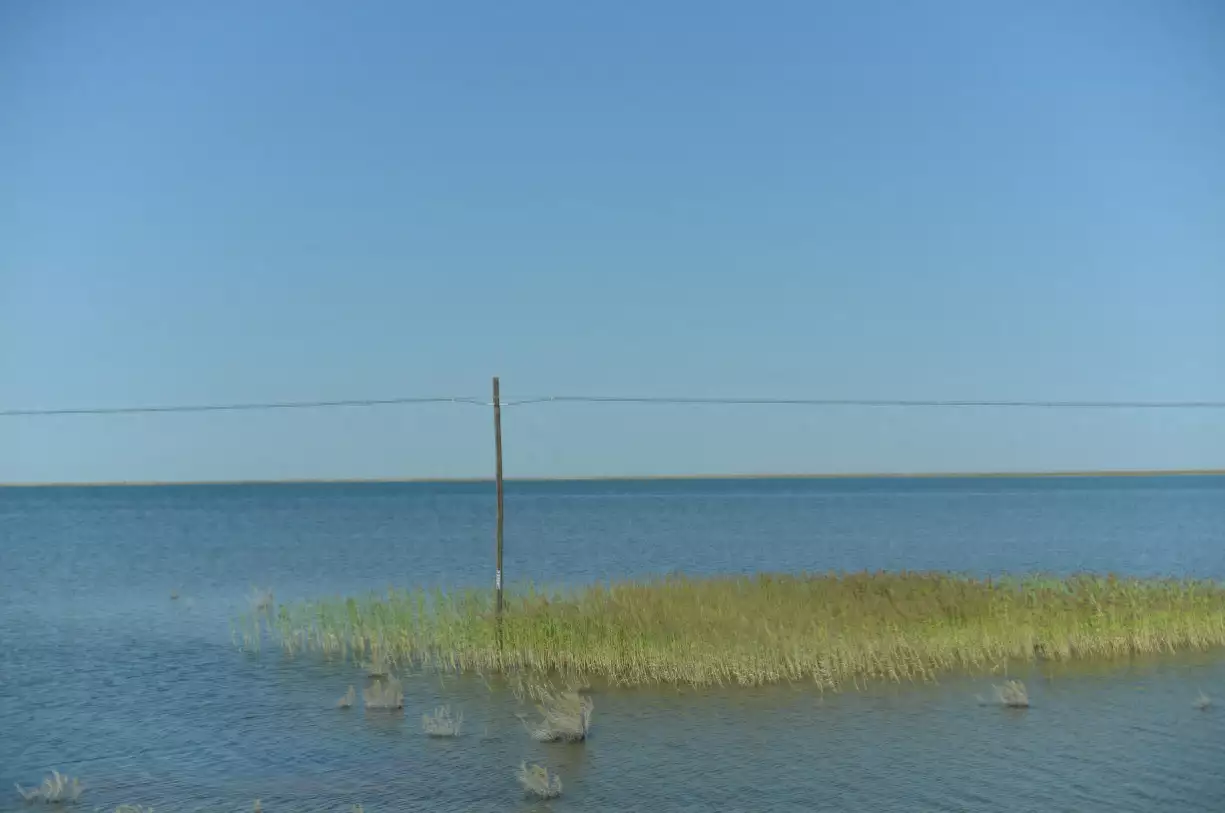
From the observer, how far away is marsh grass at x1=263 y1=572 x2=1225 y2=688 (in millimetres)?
25781

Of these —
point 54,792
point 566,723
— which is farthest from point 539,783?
point 54,792

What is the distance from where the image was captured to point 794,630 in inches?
1039

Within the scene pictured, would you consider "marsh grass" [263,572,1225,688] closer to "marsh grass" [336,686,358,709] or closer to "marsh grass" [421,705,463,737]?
"marsh grass" [336,686,358,709]

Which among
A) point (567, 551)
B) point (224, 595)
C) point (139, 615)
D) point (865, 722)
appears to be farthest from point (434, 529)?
point (865, 722)

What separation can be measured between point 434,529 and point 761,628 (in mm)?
80767

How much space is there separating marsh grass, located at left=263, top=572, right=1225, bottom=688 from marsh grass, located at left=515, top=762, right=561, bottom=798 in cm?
785

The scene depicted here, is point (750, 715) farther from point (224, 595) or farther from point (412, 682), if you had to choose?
point (224, 595)

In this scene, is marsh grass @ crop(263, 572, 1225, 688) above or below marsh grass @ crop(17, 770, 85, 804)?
above

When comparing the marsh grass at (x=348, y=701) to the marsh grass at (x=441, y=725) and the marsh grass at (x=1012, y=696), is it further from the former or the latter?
the marsh grass at (x=1012, y=696)

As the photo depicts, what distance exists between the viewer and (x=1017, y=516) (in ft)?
388

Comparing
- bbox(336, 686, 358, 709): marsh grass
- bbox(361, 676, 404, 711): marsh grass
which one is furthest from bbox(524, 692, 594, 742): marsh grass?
→ bbox(336, 686, 358, 709): marsh grass

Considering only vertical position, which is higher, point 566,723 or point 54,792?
point 566,723

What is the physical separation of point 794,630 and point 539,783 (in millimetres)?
10501

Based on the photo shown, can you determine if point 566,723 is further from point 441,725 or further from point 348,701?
point 348,701
